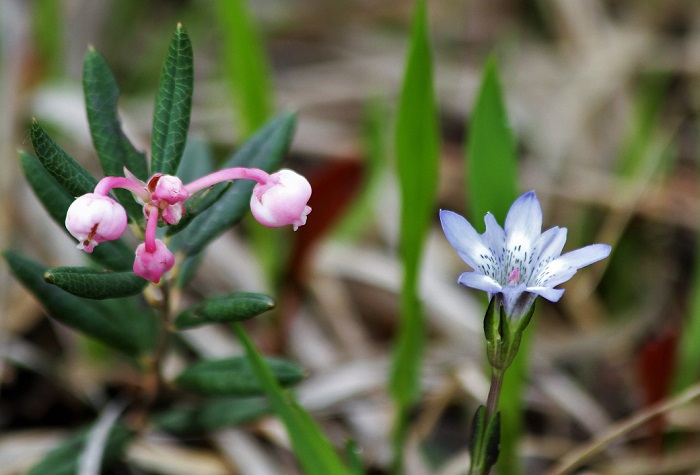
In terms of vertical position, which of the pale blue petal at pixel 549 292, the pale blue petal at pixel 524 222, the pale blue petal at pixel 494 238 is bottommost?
the pale blue petal at pixel 549 292

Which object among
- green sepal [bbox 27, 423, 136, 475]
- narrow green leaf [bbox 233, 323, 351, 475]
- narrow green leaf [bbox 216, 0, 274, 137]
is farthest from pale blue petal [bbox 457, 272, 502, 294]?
narrow green leaf [bbox 216, 0, 274, 137]

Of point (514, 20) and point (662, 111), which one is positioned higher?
point (514, 20)

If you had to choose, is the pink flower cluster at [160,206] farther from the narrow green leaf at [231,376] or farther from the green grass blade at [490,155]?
the green grass blade at [490,155]

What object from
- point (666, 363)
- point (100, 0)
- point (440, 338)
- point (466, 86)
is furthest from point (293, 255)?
point (100, 0)

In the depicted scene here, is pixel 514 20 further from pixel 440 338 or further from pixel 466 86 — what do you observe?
pixel 440 338

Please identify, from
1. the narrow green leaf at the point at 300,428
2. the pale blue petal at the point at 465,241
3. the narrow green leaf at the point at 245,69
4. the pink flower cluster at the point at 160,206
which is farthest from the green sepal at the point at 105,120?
the narrow green leaf at the point at 245,69

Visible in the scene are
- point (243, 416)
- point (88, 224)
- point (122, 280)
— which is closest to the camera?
point (88, 224)

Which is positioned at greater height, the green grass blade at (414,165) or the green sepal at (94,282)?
the green grass blade at (414,165)
